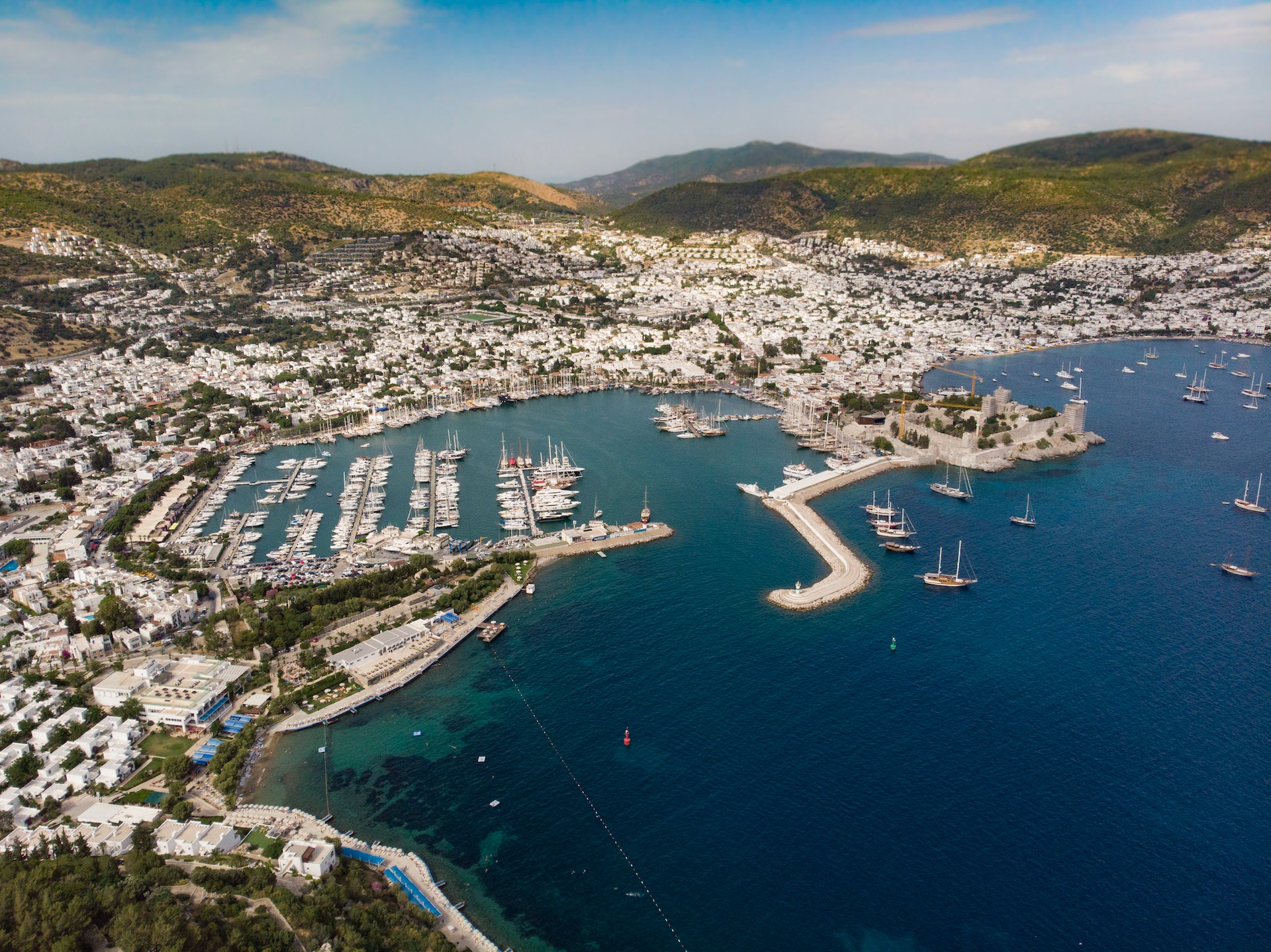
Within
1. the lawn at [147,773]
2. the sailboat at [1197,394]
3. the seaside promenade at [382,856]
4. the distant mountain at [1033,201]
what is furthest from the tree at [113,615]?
the distant mountain at [1033,201]

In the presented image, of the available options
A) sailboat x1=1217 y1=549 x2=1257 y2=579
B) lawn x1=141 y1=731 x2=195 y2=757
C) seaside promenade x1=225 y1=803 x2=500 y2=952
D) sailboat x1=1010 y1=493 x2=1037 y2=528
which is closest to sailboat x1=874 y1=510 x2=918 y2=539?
sailboat x1=1010 y1=493 x2=1037 y2=528

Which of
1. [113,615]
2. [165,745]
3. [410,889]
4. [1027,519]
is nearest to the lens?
[410,889]

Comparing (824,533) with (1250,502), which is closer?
(824,533)

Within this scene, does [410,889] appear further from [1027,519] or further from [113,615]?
[1027,519]

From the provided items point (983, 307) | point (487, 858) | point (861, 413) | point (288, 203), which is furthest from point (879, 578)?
point (288, 203)

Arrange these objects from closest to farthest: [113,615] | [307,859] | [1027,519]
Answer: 1. [307,859]
2. [113,615]
3. [1027,519]

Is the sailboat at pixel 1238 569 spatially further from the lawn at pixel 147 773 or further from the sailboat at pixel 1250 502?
the lawn at pixel 147 773

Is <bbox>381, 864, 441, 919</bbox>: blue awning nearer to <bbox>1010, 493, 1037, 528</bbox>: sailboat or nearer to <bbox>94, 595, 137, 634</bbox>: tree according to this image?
<bbox>94, 595, 137, 634</bbox>: tree

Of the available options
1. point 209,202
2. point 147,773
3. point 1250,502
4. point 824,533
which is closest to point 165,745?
point 147,773
